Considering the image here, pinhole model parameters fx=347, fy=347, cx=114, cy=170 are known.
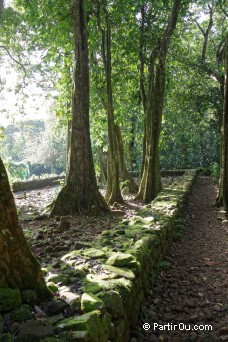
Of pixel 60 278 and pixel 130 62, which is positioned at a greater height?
pixel 130 62

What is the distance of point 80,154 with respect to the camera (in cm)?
809

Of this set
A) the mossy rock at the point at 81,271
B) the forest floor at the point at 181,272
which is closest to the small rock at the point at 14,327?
the mossy rock at the point at 81,271

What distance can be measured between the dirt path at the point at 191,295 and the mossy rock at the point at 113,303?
20.4 inches

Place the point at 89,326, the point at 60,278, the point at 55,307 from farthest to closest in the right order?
1. the point at 60,278
2. the point at 55,307
3. the point at 89,326

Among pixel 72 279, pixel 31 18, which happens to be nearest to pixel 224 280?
pixel 72 279

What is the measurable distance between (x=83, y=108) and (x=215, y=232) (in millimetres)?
4162

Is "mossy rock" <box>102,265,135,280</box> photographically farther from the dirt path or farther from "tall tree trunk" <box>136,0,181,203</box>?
"tall tree trunk" <box>136,0,181,203</box>

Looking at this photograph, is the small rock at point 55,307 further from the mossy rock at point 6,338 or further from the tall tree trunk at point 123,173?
the tall tree trunk at point 123,173

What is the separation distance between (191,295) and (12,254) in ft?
8.97

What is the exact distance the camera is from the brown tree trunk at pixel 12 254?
8.84 feet

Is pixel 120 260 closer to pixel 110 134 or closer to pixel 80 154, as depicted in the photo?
pixel 80 154

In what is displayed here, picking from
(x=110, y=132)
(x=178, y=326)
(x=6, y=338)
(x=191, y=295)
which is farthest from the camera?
(x=110, y=132)

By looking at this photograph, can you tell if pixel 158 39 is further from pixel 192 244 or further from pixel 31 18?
pixel 192 244

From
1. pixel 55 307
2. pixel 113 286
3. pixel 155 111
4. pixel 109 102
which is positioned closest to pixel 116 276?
pixel 113 286
